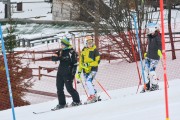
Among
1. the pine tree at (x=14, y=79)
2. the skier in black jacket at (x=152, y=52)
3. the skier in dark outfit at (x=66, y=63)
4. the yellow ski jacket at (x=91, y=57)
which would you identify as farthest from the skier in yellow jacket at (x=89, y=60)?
the pine tree at (x=14, y=79)

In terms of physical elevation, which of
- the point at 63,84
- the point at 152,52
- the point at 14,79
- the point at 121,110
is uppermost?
the point at 152,52

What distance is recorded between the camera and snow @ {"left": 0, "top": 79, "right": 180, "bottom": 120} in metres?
6.73

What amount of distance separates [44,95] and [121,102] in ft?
18.9

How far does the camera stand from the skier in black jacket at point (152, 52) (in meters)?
8.84

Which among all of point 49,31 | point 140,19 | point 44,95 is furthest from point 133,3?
point 49,31

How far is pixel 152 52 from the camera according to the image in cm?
905

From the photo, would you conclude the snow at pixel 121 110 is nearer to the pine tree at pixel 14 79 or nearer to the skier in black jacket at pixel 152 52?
the skier in black jacket at pixel 152 52

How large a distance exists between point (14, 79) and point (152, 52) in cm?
450

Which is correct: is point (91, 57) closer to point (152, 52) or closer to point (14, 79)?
point (152, 52)

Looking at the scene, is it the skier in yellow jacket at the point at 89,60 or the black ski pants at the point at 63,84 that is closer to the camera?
the black ski pants at the point at 63,84

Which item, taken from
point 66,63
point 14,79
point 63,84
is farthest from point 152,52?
point 14,79

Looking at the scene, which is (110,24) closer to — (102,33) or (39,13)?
(102,33)

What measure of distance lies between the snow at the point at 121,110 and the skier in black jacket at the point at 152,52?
0.53 metres

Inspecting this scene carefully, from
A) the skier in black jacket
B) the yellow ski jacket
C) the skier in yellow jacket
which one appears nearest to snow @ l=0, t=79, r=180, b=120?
the skier in black jacket
